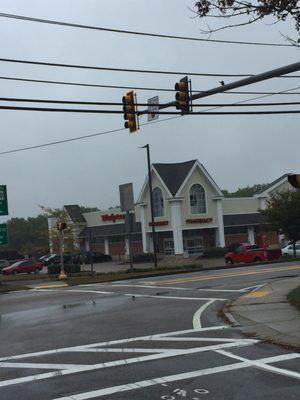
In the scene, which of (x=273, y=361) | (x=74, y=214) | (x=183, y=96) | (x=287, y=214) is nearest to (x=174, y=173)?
(x=74, y=214)

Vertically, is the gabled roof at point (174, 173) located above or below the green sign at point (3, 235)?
above

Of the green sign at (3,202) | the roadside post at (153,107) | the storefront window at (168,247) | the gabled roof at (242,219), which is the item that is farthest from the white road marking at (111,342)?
the gabled roof at (242,219)

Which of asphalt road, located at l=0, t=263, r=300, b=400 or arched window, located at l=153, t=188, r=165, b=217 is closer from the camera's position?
asphalt road, located at l=0, t=263, r=300, b=400

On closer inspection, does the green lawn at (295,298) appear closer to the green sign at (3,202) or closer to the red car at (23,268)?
the green sign at (3,202)

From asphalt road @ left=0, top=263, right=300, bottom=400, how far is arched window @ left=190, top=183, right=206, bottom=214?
1885 inches

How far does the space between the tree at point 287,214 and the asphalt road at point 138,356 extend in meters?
27.7

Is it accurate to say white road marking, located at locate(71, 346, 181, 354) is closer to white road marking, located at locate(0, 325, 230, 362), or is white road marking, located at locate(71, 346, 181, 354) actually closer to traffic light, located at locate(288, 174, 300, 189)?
white road marking, located at locate(0, 325, 230, 362)

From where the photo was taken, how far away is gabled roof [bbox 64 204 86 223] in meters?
81.2

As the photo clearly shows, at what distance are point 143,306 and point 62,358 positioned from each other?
719 centimetres

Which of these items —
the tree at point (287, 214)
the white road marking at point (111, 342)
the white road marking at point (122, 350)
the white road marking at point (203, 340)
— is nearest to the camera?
the white road marking at point (122, 350)

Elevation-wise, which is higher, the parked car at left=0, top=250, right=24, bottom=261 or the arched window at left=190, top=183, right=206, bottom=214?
the arched window at left=190, top=183, right=206, bottom=214

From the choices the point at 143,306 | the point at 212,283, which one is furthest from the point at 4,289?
the point at 143,306

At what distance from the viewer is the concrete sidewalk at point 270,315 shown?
10555 millimetres

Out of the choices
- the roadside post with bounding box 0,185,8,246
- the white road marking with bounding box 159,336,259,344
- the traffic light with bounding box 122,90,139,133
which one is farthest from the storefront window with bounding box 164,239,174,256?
the white road marking with bounding box 159,336,259,344
